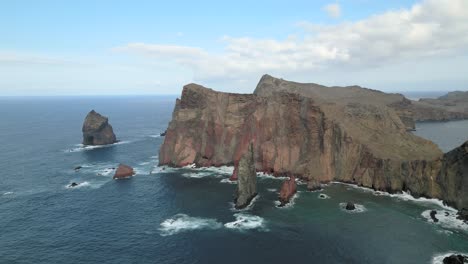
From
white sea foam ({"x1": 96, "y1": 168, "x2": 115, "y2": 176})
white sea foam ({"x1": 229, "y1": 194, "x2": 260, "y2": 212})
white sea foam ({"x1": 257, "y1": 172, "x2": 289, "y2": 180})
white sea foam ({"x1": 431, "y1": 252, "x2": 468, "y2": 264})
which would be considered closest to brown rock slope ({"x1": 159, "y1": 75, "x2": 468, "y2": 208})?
white sea foam ({"x1": 257, "y1": 172, "x2": 289, "y2": 180})

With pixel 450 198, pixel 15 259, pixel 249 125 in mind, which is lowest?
pixel 15 259

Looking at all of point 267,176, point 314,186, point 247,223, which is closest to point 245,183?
point 247,223

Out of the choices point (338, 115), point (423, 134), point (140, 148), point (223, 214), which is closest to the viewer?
point (223, 214)

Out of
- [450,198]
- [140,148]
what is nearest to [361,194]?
[450,198]

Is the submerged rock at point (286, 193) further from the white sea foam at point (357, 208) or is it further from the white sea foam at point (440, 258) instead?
the white sea foam at point (440, 258)

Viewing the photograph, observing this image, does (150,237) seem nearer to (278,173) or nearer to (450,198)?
(278,173)

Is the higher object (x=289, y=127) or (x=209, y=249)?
(x=289, y=127)
